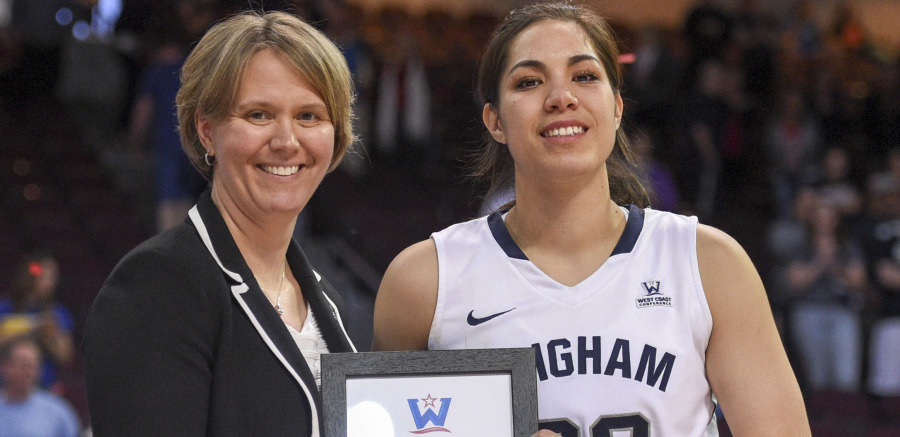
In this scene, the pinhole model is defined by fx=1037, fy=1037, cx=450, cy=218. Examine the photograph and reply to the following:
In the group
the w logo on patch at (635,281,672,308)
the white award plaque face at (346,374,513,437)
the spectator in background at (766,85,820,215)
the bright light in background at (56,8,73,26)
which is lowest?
the white award plaque face at (346,374,513,437)

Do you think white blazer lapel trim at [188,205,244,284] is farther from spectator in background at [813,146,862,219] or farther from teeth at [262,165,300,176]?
spectator in background at [813,146,862,219]

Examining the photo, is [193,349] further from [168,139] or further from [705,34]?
[705,34]

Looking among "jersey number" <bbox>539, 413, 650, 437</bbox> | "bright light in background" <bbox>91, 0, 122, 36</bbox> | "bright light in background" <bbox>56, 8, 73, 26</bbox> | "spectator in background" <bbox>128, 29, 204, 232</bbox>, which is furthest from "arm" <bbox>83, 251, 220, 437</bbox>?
"bright light in background" <bbox>56, 8, 73, 26</bbox>

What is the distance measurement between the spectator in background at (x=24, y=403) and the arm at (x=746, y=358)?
12.7 ft

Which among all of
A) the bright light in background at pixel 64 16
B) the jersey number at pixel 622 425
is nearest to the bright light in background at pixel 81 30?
the bright light in background at pixel 64 16

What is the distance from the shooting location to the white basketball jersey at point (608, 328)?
227cm

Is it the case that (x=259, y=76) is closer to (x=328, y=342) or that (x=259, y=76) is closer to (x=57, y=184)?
(x=328, y=342)

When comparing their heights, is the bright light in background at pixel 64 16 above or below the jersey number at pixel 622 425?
above

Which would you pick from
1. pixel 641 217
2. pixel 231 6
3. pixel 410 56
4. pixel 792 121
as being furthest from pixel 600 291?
pixel 792 121

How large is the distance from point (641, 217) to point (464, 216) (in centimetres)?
603

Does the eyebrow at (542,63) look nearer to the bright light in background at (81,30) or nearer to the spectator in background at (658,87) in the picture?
the bright light in background at (81,30)

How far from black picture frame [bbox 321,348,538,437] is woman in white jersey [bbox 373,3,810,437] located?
5.3 inches

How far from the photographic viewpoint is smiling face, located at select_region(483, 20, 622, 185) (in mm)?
2377

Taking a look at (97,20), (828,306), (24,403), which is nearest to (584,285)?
(24,403)
